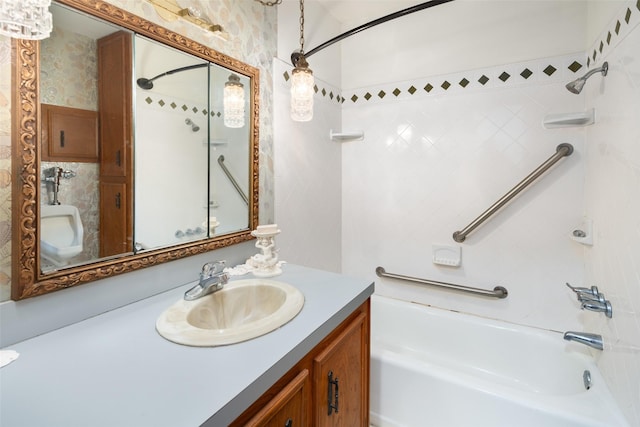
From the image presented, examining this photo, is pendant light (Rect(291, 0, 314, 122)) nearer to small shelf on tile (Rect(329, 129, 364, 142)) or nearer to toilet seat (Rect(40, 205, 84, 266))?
small shelf on tile (Rect(329, 129, 364, 142))

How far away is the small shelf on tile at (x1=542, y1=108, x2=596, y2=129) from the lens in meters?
1.40

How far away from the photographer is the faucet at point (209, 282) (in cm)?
96

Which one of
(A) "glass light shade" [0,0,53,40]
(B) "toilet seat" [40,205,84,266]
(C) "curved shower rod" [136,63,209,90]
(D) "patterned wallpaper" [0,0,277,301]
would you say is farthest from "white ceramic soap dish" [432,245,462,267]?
(A) "glass light shade" [0,0,53,40]

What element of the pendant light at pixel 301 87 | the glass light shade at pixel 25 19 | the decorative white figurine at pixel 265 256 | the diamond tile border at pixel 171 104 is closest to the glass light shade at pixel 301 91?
the pendant light at pixel 301 87

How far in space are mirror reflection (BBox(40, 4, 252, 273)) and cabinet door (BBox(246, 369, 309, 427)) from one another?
0.64 metres

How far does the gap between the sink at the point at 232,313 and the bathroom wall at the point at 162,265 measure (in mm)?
169

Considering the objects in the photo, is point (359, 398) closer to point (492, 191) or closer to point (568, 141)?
point (492, 191)

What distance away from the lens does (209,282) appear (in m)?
0.99

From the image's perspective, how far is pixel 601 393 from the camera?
113 cm

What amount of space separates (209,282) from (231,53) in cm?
94

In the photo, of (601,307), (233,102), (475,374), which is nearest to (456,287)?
(475,374)

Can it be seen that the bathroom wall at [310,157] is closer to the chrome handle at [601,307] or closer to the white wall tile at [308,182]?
the white wall tile at [308,182]

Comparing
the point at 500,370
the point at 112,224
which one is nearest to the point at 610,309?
the point at 500,370

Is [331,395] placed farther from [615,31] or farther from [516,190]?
[615,31]
